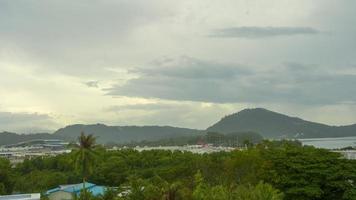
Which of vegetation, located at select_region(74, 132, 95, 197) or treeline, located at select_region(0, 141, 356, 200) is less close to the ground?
vegetation, located at select_region(74, 132, 95, 197)

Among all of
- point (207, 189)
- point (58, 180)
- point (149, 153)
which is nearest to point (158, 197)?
point (207, 189)

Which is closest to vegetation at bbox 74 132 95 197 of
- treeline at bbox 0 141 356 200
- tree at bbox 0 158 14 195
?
treeline at bbox 0 141 356 200

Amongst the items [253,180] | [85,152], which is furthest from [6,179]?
[253,180]

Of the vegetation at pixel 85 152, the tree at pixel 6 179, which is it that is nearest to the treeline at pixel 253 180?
the tree at pixel 6 179

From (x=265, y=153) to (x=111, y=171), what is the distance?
3491cm

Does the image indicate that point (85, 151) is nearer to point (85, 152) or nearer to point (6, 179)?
point (85, 152)

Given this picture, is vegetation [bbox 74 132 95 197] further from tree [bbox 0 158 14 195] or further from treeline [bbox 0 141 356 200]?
tree [bbox 0 158 14 195]

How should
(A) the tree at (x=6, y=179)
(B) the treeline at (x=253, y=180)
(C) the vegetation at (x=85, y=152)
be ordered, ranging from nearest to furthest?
(B) the treeline at (x=253, y=180)
(C) the vegetation at (x=85, y=152)
(A) the tree at (x=6, y=179)

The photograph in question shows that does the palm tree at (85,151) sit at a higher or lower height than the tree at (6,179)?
higher

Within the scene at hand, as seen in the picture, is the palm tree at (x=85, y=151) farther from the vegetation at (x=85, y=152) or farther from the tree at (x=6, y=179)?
the tree at (x=6, y=179)

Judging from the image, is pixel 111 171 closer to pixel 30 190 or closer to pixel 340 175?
pixel 30 190

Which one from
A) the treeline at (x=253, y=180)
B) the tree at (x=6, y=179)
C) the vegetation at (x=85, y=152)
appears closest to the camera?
the treeline at (x=253, y=180)

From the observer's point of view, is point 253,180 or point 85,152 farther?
point 85,152

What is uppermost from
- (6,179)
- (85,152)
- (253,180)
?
(85,152)
